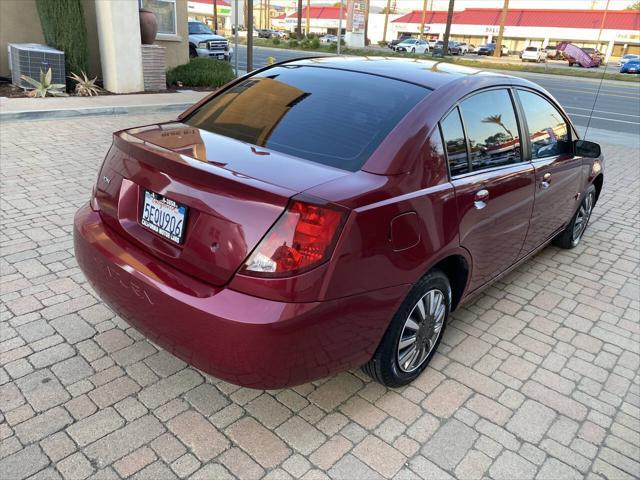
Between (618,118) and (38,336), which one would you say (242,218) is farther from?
(618,118)

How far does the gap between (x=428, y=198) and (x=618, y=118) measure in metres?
16.4

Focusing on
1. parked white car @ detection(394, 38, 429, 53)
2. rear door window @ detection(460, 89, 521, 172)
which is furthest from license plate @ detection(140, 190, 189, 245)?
parked white car @ detection(394, 38, 429, 53)

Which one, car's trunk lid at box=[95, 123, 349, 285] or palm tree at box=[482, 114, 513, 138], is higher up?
palm tree at box=[482, 114, 513, 138]

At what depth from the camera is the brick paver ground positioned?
2291 millimetres

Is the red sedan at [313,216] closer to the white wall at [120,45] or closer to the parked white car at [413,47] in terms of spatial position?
the white wall at [120,45]

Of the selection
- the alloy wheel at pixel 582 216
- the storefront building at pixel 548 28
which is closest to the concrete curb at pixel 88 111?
the alloy wheel at pixel 582 216

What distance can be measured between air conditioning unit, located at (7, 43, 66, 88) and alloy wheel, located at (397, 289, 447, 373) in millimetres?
10074

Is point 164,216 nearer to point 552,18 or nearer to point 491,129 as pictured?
point 491,129

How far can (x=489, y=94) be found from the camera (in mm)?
3129

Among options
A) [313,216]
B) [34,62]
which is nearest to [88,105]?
[34,62]

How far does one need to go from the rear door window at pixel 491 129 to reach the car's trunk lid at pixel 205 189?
3.39ft

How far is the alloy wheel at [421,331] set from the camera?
2.65m

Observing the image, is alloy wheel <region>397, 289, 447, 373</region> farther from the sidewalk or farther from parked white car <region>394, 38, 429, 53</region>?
parked white car <region>394, 38, 429, 53</region>

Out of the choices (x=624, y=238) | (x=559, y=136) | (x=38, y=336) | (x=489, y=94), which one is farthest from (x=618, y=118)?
(x=38, y=336)
